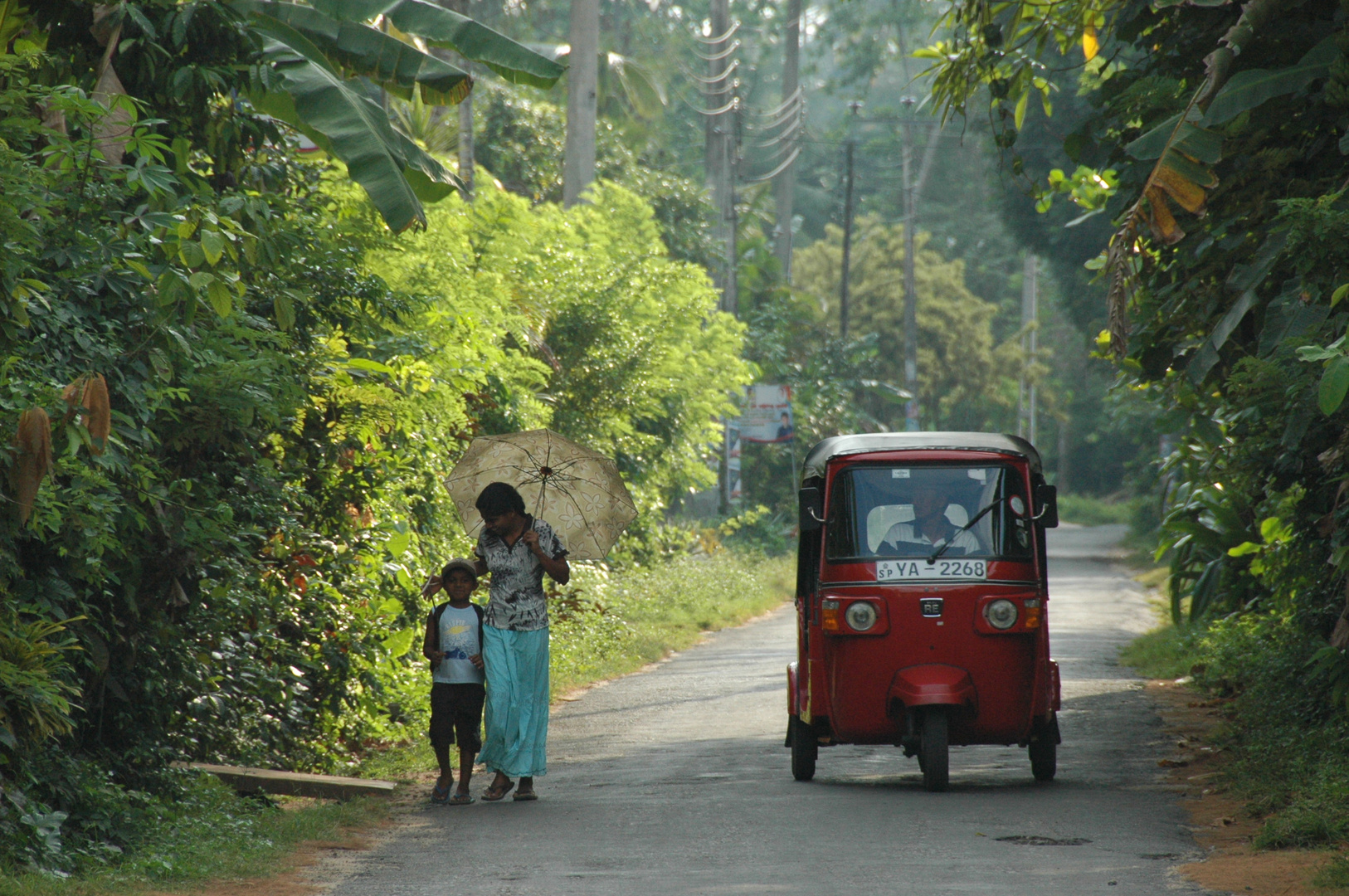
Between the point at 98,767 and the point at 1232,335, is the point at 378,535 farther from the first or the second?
the point at 1232,335

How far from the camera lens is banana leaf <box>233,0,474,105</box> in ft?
38.7

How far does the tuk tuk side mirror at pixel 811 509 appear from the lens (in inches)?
389

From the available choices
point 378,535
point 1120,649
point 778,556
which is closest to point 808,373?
point 778,556

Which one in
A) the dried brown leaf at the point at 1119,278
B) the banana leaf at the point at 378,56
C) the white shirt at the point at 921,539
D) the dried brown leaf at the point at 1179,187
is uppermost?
the banana leaf at the point at 378,56

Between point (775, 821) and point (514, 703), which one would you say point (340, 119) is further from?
point (775, 821)

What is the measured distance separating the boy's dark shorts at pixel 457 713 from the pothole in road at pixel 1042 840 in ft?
11.6

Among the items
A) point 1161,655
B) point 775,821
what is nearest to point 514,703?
point 775,821

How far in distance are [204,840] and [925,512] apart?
193 inches

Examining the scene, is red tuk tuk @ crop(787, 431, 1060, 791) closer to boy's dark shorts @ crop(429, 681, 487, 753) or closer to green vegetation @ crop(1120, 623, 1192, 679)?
boy's dark shorts @ crop(429, 681, 487, 753)

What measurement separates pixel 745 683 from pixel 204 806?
8419mm

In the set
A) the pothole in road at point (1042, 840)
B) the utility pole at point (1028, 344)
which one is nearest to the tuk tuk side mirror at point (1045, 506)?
the pothole in road at point (1042, 840)

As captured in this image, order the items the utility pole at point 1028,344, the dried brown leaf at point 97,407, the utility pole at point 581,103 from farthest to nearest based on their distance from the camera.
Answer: the utility pole at point 1028,344
the utility pole at point 581,103
the dried brown leaf at point 97,407

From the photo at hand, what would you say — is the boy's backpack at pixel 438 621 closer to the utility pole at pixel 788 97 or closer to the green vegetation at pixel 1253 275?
the green vegetation at pixel 1253 275

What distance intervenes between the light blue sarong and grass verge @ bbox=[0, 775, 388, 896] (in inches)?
34.4
